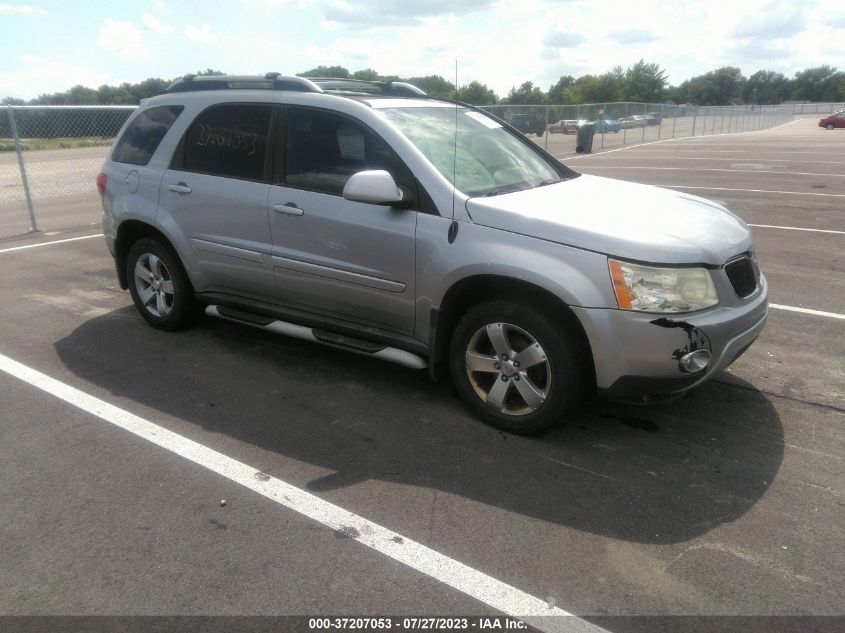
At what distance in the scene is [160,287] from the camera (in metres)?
5.52

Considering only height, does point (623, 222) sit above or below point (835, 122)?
above

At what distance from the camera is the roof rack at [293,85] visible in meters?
4.70

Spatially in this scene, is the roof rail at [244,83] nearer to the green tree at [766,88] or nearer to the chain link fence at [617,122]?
the chain link fence at [617,122]

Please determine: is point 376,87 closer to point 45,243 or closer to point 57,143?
point 45,243

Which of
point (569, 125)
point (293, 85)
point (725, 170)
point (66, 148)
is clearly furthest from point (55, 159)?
point (569, 125)

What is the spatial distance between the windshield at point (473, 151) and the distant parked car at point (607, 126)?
22.7 meters

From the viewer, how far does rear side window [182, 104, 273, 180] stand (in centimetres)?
475

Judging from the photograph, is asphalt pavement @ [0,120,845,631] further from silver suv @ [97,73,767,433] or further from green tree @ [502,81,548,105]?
green tree @ [502,81,548,105]

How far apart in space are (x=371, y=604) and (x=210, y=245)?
10.3ft

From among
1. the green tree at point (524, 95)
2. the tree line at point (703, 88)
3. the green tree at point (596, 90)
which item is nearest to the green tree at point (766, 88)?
the tree line at point (703, 88)

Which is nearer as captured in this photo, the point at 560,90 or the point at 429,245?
the point at 429,245

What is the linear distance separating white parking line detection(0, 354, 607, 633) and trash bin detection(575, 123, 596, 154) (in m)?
21.4

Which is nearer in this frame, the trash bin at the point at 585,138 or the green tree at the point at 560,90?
the trash bin at the point at 585,138

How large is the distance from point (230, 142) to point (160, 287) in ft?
4.50
